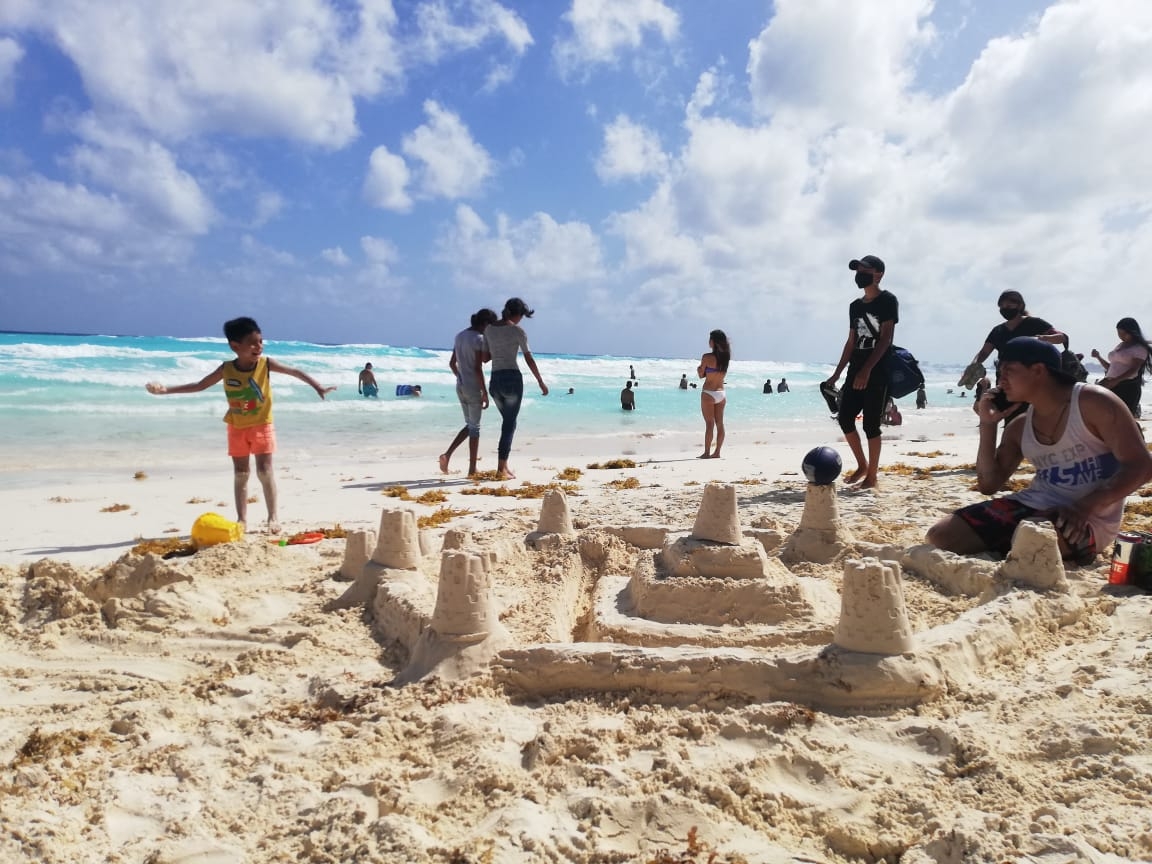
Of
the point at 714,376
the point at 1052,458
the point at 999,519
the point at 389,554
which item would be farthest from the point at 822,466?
the point at 714,376

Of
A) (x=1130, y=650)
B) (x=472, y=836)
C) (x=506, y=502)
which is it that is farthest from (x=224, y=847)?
(x=506, y=502)

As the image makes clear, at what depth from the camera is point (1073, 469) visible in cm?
388

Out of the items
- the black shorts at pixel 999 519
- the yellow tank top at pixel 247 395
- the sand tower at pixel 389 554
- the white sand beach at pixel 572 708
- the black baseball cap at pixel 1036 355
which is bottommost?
the white sand beach at pixel 572 708

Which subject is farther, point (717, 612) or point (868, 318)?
point (868, 318)

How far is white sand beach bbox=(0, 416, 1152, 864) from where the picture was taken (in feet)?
6.44

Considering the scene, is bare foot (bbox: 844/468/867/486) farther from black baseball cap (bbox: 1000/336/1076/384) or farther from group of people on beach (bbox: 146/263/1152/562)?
black baseball cap (bbox: 1000/336/1076/384)

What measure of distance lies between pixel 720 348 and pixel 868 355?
123 inches

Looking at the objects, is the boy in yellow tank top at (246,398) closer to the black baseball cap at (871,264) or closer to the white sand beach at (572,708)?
the white sand beach at (572,708)

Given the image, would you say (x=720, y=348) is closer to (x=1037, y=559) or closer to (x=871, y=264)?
(x=871, y=264)

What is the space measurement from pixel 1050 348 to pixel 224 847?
13.4 ft

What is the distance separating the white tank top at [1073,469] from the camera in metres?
3.75

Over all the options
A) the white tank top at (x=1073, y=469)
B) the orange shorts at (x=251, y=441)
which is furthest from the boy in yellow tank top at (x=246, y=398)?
the white tank top at (x=1073, y=469)

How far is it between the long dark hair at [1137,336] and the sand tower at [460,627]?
7470 mm

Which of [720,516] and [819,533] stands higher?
[720,516]
